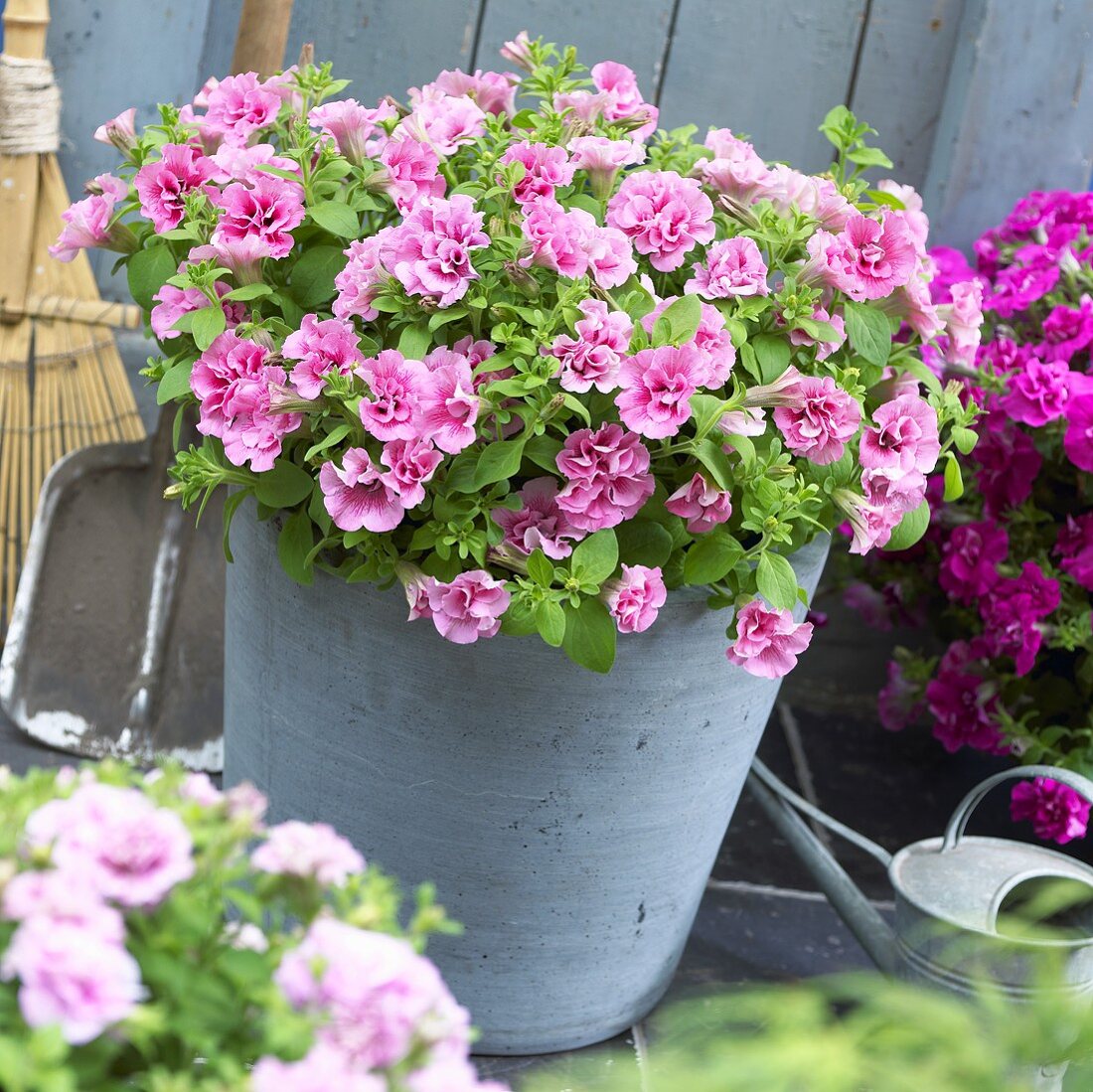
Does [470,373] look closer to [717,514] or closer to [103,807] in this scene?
[717,514]

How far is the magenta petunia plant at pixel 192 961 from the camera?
43 cm

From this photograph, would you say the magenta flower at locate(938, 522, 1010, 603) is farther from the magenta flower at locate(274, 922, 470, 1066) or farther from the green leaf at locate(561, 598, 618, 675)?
the magenta flower at locate(274, 922, 470, 1066)

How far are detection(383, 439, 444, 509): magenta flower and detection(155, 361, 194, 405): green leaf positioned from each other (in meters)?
0.22

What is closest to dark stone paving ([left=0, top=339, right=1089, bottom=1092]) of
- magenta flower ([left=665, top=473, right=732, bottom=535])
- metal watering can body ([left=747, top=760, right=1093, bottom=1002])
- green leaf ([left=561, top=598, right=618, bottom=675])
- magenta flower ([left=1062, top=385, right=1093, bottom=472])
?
metal watering can body ([left=747, top=760, right=1093, bottom=1002])

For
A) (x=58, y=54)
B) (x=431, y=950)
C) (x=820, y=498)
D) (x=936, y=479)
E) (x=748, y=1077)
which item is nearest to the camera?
(x=748, y=1077)

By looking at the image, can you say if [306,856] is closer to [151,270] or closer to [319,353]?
[319,353]

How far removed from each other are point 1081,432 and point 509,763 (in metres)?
0.79

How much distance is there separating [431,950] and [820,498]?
22.8 inches

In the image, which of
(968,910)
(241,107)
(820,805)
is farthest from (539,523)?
(820,805)

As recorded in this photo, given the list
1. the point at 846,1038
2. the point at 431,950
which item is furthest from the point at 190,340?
the point at 846,1038

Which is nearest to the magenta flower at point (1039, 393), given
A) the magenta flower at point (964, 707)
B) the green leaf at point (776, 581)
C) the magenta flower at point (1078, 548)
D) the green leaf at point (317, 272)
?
the magenta flower at point (1078, 548)

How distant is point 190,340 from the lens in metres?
1.17

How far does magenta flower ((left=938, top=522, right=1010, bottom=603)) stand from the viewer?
1.60 m

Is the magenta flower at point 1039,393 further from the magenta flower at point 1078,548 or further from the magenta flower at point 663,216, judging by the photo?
the magenta flower at point 663,216
